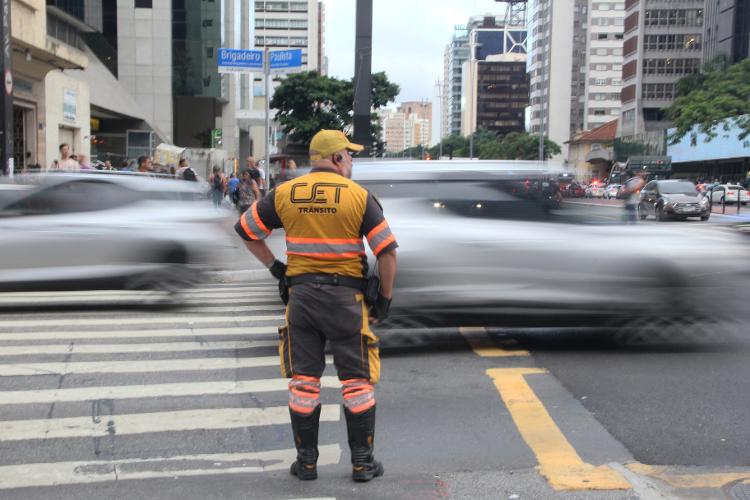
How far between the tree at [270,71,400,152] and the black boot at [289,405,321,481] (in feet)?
151

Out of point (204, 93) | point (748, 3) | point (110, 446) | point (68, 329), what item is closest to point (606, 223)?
point (110, 446)

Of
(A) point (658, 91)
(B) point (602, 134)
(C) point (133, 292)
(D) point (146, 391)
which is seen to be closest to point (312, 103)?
(C) point (133, 292)

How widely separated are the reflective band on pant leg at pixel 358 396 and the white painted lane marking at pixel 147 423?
1.15m

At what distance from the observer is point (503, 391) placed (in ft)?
18.2

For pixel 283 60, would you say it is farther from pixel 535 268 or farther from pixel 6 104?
pixel 535 268

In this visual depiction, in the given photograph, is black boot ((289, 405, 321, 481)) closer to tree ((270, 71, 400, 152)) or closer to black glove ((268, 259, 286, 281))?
black glove ((268, 259, 286, 281))

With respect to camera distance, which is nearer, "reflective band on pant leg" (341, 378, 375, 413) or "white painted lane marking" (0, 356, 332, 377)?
"reflective band on pant leg" (341, 378, 375, 413)

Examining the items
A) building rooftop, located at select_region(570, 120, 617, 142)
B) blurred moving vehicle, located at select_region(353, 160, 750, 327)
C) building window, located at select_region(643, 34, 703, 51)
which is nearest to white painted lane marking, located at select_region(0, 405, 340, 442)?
blurred moving vehicle, located at select_region(353, 160, 750, 327)

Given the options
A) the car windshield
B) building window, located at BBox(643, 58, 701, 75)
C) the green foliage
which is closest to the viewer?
the car windshield

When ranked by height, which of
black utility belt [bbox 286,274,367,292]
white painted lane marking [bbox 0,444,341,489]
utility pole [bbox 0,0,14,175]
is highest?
utility pole [bbox 0,0,14,175]

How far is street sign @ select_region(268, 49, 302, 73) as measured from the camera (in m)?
18.0

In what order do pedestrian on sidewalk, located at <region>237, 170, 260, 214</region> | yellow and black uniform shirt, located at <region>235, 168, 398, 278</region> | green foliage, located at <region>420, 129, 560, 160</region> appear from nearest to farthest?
yellow and black uniform shirt, located at <region>235, 168, 398, 278</region> < pedestrian on sidewalk, located at <region>237, 170, 260, 214</region> < green foliage, located at <region>420, 129, 560, 160</region>

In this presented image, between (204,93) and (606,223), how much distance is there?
53.4 meters

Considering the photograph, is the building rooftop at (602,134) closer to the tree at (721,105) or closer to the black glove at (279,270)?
the tree at (721,105)
